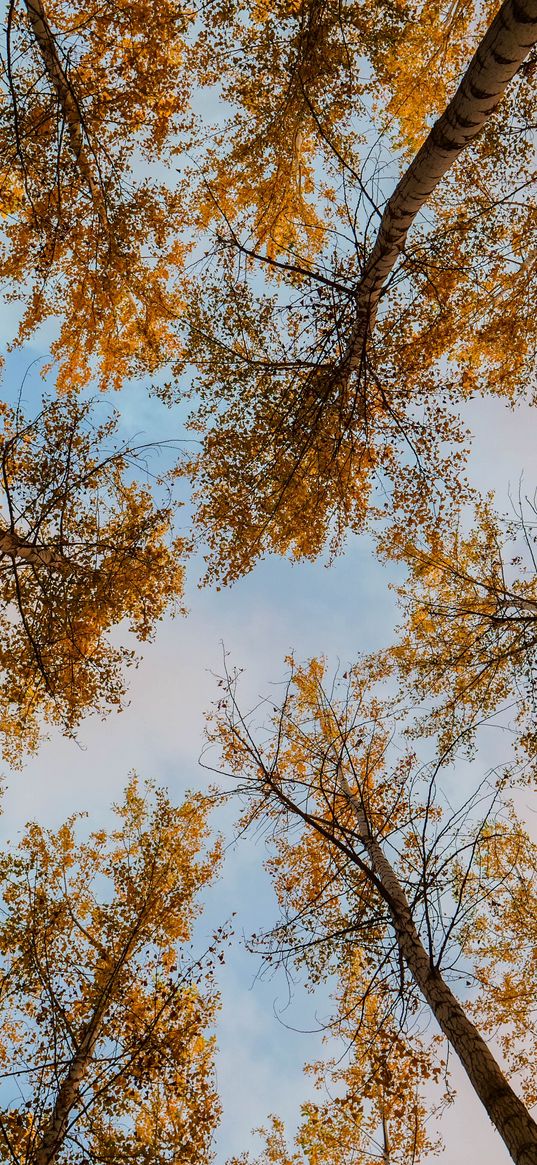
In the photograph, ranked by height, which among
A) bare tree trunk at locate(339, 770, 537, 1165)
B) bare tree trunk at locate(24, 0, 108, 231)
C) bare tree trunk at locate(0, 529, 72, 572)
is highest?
bare tree trunk at locate(24, 0, 108, 231)

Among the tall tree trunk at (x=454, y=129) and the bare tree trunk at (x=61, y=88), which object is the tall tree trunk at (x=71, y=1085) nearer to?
the tall tree trunk at (x=454, y=129)

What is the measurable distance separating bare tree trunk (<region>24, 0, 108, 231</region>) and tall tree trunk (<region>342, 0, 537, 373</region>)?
8.18ft

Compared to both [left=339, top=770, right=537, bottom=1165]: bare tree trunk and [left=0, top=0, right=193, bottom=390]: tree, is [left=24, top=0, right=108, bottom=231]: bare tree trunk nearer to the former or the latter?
[left=0, top=0, right=193, bottom=390]: tree

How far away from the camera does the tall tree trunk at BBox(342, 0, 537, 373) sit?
339 centimetres

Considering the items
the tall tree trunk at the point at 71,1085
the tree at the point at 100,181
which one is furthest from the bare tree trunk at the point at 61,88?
the tall tree trunk at the point at 71,1085

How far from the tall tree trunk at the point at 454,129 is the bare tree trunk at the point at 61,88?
2494 mm

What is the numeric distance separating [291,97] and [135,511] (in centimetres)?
490

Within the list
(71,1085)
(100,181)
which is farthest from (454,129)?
(71,1085)

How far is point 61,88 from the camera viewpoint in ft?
18.9

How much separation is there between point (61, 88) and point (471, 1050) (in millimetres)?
8267

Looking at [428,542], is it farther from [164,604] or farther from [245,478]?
[164,604]

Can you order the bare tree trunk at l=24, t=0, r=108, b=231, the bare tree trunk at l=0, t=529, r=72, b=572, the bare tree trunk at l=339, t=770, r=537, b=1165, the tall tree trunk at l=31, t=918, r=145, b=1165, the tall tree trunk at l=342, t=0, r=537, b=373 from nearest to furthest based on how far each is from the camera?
the bare tree trunk at l=339, t=770, r=537, b=1165 < the tall tree trunk at l=342, t=0, r=537, b=373 < the tall tree trunk at l=31, t=918, r=145, b=1165 < the bare tree trunk at l=24, t=0, r=108, b=231 < the bare tree trunk at l=0, t=529, r=72, b=572

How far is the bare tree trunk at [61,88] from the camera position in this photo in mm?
5078

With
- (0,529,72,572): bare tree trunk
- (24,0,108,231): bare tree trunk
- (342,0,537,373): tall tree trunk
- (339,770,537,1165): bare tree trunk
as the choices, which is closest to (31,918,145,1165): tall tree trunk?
(339,770,537,1165): bare tree trunk
